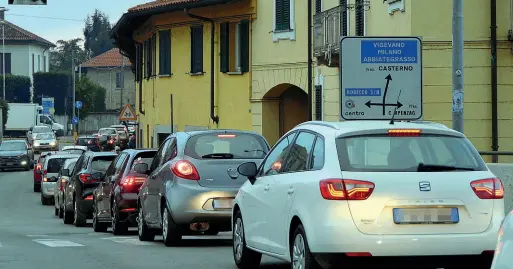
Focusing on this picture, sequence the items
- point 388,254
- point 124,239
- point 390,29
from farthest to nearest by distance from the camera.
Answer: point 390,29 < point 124,239 < point 388,254

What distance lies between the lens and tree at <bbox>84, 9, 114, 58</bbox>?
192 meters

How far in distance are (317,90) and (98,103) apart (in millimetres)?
104500

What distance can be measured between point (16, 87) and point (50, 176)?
291ft

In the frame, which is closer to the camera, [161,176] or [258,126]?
[161,176]

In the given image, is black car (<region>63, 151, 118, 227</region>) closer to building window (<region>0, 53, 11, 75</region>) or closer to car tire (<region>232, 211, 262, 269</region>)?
car tire (<region>232, 211, 262, 269</region>)

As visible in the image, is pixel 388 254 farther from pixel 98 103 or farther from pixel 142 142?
pixel 98 103

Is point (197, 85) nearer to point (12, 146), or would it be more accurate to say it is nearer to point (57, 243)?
point (57, 243)

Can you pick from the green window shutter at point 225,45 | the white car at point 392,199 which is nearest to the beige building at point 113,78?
the green window shutter at point 225,45

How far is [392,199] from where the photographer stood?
9.91 metres

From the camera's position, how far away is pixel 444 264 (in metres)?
10.1

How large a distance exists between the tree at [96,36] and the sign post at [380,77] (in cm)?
17183

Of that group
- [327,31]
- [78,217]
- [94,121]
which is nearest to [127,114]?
[327,31]

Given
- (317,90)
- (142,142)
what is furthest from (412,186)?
(142,142)

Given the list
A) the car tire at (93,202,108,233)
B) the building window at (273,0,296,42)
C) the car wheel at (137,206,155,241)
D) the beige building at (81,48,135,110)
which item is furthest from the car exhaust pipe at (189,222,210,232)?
the beige building at (81,48,135,110)
